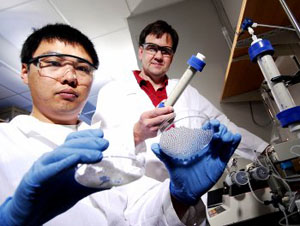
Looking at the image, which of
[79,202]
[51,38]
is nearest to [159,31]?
[51,38]

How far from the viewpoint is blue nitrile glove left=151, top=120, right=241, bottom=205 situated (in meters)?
0.65

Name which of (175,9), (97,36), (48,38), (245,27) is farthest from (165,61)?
(97,36)

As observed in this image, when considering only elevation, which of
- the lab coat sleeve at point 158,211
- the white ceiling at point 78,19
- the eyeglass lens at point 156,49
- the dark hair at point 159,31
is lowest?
the lab coat sleeve at point 158,211

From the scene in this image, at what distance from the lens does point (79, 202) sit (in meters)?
0.77

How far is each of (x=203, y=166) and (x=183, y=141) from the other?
0.46ft

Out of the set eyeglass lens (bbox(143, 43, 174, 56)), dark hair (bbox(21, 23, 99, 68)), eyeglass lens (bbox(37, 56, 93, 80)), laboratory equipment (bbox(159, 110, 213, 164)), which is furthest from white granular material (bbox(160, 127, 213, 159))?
eyeglass lens (bbox(143, 43, 174, 56))

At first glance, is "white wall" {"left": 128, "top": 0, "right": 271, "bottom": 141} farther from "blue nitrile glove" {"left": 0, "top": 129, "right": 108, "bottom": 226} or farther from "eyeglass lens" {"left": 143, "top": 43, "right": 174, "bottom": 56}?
"blue nitrile glove" {"left": 0, "top": 129, "right": 108, "bottom": 226}

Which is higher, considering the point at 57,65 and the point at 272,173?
the point at 57,65

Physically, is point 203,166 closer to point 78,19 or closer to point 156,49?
point 156,49

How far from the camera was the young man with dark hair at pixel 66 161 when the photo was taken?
457 millimetres

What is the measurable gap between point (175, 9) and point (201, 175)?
93.7 inches

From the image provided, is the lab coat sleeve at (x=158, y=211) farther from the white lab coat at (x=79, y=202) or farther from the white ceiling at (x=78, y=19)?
the white ceiling at (x=78, y=19)

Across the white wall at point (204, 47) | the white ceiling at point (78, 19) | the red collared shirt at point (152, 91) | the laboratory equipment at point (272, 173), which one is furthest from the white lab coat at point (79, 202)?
the white ceiling at point (78, 19)

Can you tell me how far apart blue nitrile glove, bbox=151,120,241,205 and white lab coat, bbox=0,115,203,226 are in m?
0.15
